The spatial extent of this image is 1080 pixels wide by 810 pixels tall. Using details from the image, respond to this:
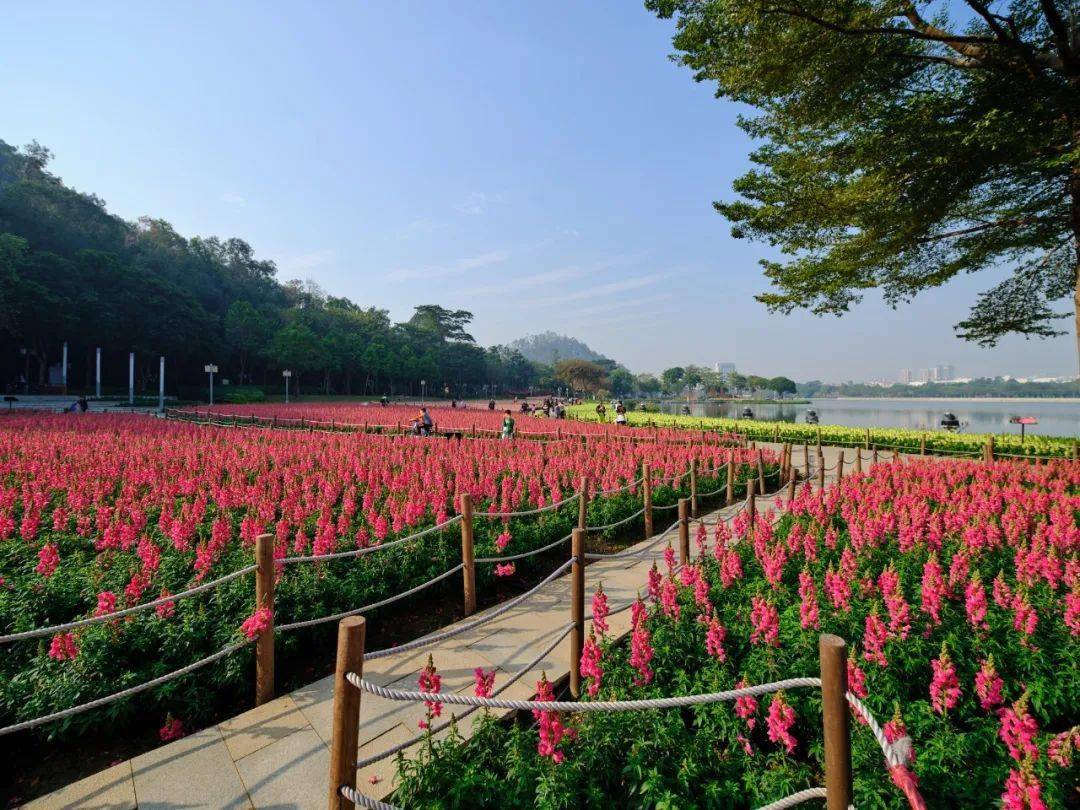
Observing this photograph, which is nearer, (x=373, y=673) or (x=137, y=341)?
(x=373, y=673)

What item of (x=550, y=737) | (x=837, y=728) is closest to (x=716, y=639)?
(x=550, y=737)

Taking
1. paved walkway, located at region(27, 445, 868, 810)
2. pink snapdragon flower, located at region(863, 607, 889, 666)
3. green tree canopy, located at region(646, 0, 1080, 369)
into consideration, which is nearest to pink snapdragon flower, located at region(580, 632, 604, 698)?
paved walkway, located at region(27, 445, 868, 810)

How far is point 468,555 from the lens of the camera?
5008 mm

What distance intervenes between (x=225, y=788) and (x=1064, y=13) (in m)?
18.5

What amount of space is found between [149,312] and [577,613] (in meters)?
57.0

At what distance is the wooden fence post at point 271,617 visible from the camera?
346 cm

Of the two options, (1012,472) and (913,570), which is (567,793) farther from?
(1012,472)

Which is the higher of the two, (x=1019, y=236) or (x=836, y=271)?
(x=1019, y=236)

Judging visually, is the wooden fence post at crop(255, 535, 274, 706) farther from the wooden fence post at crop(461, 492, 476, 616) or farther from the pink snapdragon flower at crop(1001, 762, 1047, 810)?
the pink snapdragon flower at crop(1001, 762, 1047, 810)

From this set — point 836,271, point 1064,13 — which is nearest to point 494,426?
point 836,271

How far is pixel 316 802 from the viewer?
2.56m

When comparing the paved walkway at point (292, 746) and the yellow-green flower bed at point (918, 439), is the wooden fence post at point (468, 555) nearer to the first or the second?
the paved walkway at point (292, 746)

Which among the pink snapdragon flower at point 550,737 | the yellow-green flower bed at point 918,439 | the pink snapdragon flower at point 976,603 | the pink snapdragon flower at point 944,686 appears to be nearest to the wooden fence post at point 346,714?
the pink snapdragon flower at point 550,737

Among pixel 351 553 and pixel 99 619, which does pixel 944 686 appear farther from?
pixel 99 619
